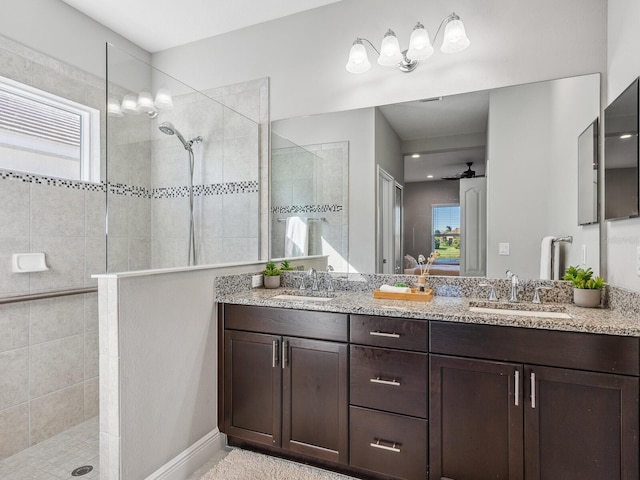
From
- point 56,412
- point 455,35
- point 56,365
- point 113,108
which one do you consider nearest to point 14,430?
point 56,412

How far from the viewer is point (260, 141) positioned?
2689 mm

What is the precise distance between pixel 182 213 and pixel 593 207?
229 centimetres

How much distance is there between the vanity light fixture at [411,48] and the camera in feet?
6.57

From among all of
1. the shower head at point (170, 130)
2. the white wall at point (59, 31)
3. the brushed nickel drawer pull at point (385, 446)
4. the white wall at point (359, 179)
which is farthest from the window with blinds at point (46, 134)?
the brushed nickel drawer pull at point (385, 446)

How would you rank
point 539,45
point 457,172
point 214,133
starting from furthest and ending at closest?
point 214,133 → point 457,172 → point 539,45

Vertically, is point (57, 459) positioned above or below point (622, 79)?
below

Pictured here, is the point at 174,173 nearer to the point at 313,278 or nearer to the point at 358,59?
the point at 313,278

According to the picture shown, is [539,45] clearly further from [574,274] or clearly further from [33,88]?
[33,88]

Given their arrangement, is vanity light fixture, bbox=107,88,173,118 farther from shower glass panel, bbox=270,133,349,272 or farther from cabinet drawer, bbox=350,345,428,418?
cabinet drawer, bbox=350,345,428,418

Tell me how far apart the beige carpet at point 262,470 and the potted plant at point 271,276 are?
101cm

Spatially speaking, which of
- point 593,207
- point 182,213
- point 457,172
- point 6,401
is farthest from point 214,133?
point 593,207

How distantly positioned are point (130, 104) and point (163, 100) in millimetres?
298

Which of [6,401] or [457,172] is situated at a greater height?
[457,172]

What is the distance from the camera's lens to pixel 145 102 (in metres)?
1.94
